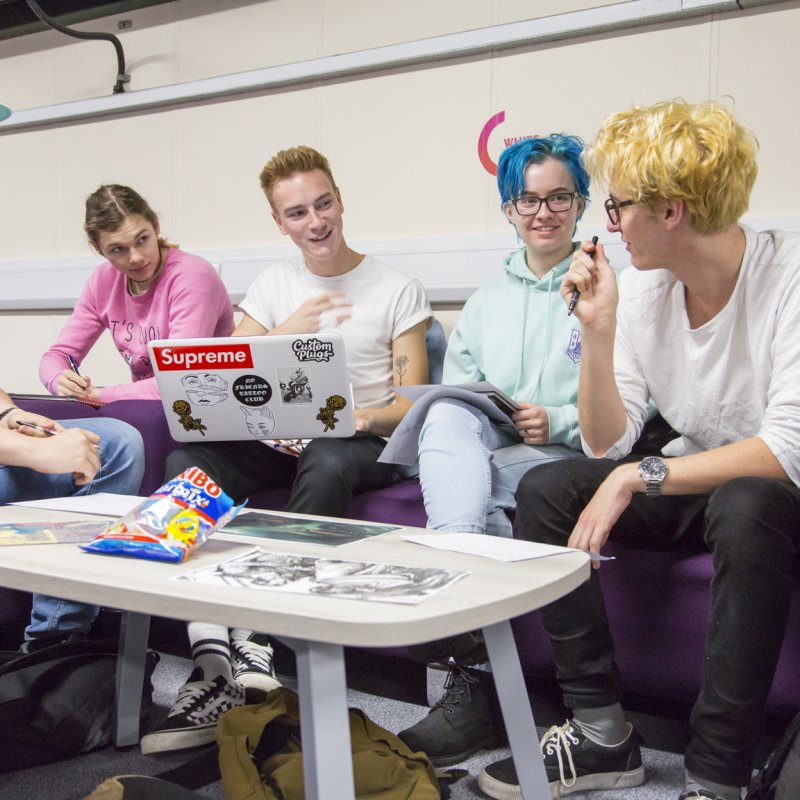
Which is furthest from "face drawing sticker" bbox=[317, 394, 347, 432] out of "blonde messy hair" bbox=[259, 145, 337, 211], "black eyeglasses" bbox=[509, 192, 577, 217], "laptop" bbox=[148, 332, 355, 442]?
"blonde messy hair" bbox=[259, 145, 337, 211]

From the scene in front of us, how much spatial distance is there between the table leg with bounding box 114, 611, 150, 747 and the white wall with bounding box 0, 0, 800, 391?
1.54 metres

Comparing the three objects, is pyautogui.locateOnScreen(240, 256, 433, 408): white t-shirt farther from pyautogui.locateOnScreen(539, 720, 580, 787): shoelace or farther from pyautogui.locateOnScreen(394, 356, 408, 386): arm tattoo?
pyautogui.locateOnScreen(539, 720, 580, 787): shoelace

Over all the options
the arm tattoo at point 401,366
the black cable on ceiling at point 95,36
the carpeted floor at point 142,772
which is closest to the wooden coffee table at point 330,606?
the carpeted floor at point 142,772

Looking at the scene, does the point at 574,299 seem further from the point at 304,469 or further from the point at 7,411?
the point at 7,411

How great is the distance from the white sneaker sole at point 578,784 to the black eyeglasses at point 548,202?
119 centimetres

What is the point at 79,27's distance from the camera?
374 cm

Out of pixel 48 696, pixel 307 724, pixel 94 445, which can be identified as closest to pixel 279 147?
pixel 94 445

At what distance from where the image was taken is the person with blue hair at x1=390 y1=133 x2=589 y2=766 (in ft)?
5.40

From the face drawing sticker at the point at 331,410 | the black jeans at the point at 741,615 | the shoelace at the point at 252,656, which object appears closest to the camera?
the black jeans at the point at 741,615

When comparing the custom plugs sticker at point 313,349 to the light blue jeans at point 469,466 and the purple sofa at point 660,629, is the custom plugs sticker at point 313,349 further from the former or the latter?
the purple sofa at point 660,629

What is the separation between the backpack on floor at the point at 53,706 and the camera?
1.58m

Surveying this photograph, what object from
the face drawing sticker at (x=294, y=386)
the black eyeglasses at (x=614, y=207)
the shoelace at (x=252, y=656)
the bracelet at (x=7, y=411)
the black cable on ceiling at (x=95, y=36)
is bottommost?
the shoelace at (x=252, y=656)

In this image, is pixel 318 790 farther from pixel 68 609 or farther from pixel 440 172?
pixel 440 172

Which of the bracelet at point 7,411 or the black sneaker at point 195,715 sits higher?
the bracelet at point 7,411
